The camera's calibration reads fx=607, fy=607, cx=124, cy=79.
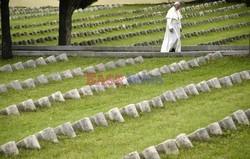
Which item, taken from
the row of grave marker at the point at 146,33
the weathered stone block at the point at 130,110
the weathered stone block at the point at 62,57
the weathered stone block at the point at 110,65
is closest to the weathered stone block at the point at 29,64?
the weathered stone block at the point at 62,57

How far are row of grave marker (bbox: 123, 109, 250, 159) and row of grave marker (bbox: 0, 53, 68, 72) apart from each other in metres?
9.37

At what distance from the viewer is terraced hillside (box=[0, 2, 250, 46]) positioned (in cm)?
2664

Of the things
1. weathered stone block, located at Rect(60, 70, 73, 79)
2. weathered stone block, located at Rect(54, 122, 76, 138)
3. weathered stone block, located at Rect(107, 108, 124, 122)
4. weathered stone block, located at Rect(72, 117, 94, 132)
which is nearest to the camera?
weathered stone block, located at Rect(54, 122, 76, 138)

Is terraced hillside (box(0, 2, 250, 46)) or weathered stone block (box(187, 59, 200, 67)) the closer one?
weathered stone block (box(187, 59, 200, 67))

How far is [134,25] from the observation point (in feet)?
102

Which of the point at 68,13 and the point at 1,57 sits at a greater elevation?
the point at 68,13

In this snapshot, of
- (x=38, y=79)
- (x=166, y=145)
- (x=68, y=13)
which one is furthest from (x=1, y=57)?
(x=166, y=145)

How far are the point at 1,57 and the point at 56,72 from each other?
3.99 metres

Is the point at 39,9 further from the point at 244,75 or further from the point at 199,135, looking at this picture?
the point at 199,135

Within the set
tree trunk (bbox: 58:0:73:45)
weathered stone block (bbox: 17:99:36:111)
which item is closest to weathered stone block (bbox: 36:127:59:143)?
weathered stone block (bbox: 17:99:36:111)

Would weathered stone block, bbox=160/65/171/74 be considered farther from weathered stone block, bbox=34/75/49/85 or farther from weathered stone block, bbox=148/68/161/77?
weathered stone block, bbox=34/75/49/85

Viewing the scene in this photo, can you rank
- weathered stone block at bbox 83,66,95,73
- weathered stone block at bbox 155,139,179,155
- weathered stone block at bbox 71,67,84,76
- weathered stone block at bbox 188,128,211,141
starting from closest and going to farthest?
weathered stone block at bbox 155,139,179,155
weathered stone block at bbox 188,128,211,141
weathered stone block at bbox 71,67,84,76
weathered stone block at bbox 83,66,95,73

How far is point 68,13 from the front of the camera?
24.4 meters

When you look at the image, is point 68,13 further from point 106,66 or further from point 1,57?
point 106,66
